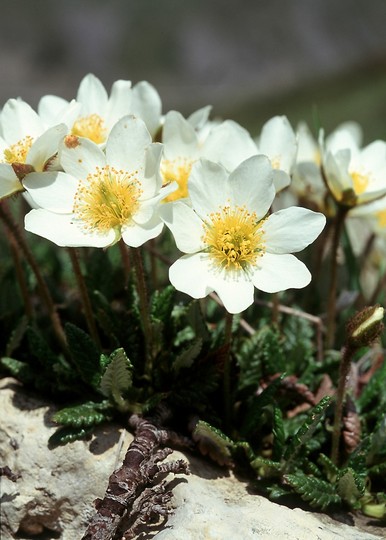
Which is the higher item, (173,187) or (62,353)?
(173,187)

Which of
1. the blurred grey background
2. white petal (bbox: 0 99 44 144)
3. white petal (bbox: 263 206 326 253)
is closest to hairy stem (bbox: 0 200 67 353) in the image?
white petal (bbox: 0 99 44 144)

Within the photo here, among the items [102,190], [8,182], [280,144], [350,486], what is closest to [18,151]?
[8,182]

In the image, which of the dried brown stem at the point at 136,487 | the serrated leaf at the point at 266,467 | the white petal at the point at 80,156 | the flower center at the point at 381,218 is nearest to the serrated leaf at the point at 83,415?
the dried brown stem at the point at 136,487

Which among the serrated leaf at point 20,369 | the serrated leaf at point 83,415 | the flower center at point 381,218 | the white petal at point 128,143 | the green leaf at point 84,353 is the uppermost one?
the flower center at point 381,218

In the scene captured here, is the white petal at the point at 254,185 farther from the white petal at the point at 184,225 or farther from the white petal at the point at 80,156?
the white petal at the point at 80,156

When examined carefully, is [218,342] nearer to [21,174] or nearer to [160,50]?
[21,174]

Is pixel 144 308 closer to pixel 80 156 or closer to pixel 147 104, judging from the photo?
pixel 80 156

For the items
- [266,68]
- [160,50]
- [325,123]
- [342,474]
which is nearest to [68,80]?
[160,50]
